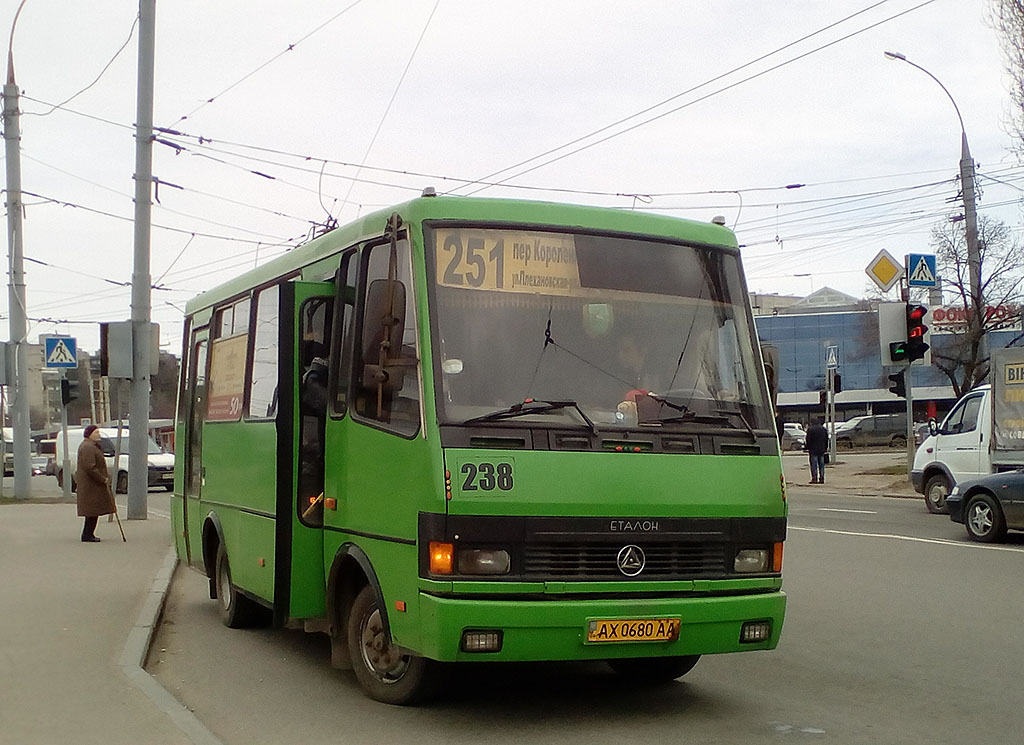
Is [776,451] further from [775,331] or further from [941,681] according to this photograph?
[775,331]

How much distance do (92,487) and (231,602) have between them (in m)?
8.78

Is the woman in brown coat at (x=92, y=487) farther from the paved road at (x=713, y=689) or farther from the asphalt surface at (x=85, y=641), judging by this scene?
the paved road at (x=713, y=689)

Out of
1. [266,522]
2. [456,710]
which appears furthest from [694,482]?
[266,522]

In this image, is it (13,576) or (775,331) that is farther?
(775,331)

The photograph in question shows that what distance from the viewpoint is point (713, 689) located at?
7547 millimetres

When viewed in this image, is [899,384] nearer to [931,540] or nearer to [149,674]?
[931,540]

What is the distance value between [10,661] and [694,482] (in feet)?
15.2

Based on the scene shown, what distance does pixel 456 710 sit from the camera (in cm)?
693

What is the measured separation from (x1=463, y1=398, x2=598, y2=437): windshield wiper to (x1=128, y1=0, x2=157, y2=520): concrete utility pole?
15145 mm

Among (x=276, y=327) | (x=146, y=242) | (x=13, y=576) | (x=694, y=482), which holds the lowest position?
(x=13, y=576)

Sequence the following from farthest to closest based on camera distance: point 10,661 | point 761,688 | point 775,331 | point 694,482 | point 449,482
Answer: point 775,331, point 10,661, point 761,688, point 694,482, point 449,482

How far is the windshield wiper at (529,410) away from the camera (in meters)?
6.45

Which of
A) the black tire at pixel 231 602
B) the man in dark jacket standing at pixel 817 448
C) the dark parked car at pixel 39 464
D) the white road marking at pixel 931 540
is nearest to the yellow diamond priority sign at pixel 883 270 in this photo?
the man in dark jacket standing at pixel 817 448

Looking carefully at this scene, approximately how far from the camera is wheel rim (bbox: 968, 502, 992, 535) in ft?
52.6
